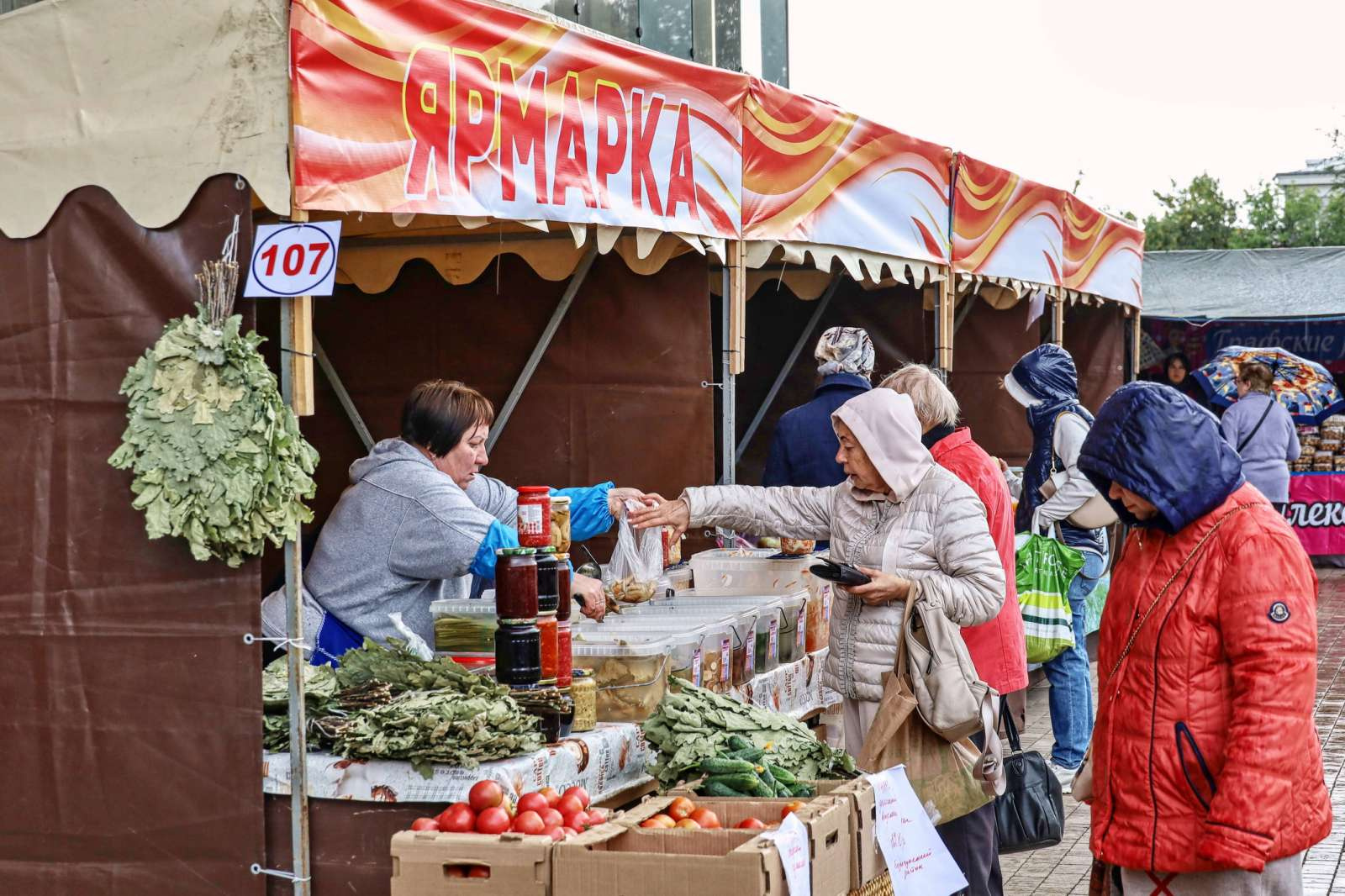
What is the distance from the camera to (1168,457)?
11.3 ft

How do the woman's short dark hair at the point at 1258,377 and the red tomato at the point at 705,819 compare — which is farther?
the woman's short dark hair at the point at 1258,377

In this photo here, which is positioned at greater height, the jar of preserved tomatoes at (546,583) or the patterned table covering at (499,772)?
the jar of preserved tomatoes at (546,583)

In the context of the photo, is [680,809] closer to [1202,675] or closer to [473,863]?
[473,863]

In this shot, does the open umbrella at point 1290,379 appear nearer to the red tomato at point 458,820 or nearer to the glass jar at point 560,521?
the glass jar at point 560,521

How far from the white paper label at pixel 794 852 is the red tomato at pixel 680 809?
280 mm

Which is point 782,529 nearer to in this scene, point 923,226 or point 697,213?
point 697,213

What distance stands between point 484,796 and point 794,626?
2.52m

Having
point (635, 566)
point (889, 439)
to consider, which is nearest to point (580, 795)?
point (889, 439)

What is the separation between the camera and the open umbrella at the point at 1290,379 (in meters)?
16.0

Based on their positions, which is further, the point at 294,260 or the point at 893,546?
the point at 893,546

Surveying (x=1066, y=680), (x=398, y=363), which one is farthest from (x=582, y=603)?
(x=1066, y=680)

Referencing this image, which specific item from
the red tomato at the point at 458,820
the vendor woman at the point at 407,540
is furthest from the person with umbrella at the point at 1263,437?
the red tomato at the point at 458,820

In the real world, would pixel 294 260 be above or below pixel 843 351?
above

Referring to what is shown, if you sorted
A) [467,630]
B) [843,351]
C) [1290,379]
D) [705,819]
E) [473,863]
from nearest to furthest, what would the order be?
[473,863], [705,819], [467,630], [843,351], [1290,379]
